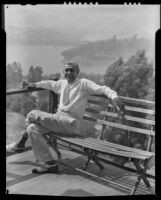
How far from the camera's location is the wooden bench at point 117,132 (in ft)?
18.4

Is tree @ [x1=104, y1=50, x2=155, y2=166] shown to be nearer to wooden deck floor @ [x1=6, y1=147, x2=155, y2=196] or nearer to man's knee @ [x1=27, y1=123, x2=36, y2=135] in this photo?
wooden deck floor @ [x1=6, y1=147, x2=155, y2=196]

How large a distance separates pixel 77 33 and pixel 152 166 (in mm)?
1966

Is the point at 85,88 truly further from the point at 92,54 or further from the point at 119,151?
the point at 119,151

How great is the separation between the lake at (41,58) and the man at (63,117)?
0.57 feet

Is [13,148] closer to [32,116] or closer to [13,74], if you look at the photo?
[32,116]

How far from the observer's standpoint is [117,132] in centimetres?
638

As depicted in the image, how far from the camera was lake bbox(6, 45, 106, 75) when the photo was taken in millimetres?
5879

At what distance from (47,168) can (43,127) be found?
53cm

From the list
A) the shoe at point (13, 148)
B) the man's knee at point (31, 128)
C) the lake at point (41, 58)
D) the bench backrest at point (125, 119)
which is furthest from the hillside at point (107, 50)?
the shoe at point (13, 148)

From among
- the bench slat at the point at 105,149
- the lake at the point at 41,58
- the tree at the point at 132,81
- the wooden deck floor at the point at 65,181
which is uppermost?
the lake at the point at 41,58

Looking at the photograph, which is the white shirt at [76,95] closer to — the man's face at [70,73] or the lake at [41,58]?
the man's face at [70,73]

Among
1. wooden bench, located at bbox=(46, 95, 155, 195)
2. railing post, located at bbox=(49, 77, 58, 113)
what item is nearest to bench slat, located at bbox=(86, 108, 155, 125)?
wooden bench, located at bbox=(46, 95, 155, 195)

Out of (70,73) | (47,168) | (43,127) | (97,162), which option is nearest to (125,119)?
(97,162)

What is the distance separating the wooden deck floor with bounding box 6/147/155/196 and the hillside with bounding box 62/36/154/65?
1.42 meters
